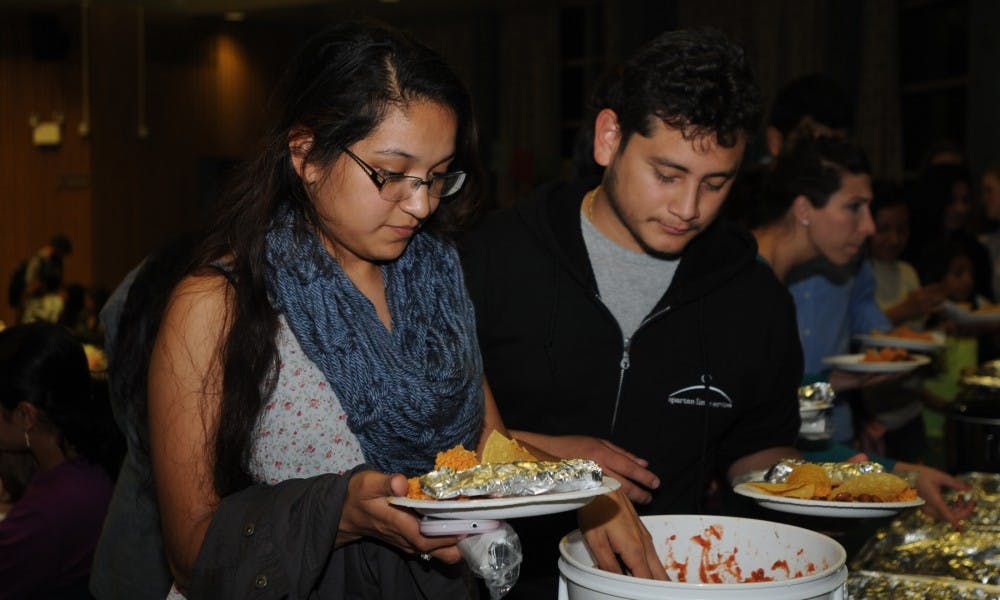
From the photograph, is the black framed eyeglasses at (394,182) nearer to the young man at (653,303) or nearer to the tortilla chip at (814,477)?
the young man at (653,303)

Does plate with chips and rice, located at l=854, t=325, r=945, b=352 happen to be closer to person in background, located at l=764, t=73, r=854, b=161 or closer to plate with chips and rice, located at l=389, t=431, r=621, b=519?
person in background, located at l=764, t=73, r=854, b=161

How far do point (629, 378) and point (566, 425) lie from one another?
0.12 metres

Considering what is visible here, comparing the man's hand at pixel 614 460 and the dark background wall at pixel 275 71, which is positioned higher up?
the dark background wall at pixel 275 71

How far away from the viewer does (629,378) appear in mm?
1686

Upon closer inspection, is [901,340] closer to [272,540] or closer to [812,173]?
[812,173]

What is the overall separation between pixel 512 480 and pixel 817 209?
1791 millimetres

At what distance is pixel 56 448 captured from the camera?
2.27 meters

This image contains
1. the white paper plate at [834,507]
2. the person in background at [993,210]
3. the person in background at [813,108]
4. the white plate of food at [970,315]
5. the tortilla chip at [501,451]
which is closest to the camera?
the tortilla chip at [501,451]

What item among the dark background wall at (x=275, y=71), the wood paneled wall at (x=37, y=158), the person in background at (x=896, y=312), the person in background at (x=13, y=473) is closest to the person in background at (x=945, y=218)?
the person in background at (x=896, y=312)

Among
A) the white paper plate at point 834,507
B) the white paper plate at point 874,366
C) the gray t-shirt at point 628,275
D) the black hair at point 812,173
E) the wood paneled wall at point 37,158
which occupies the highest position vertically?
the wood paneled wall at point 37,158

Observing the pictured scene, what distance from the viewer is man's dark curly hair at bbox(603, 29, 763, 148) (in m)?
1.58

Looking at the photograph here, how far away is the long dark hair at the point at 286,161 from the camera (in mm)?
1188

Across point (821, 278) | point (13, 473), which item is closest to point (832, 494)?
point (821, 278)

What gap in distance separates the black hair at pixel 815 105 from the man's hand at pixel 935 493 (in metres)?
1.47
